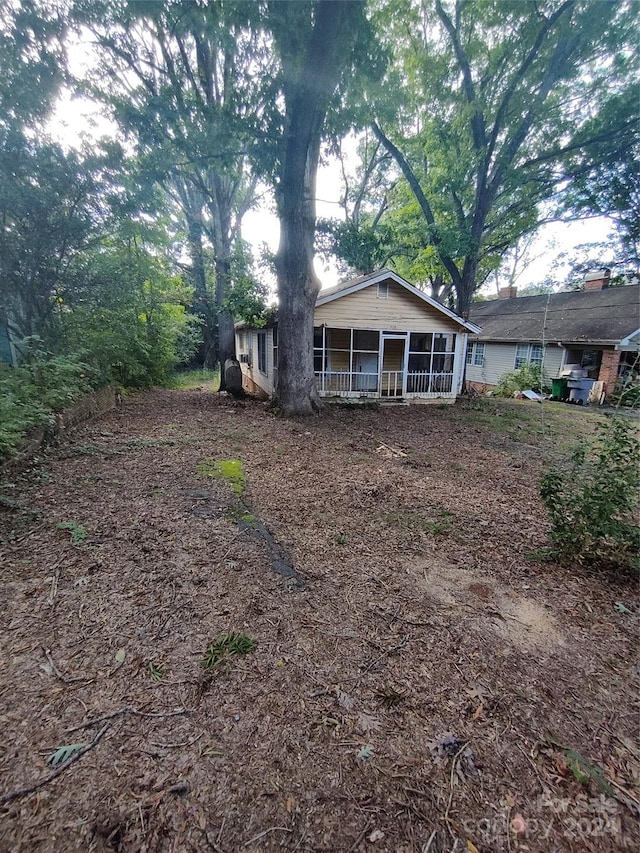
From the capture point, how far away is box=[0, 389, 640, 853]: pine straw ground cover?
145cm

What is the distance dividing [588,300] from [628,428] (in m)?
19.3

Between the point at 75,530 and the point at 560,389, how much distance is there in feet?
57.1

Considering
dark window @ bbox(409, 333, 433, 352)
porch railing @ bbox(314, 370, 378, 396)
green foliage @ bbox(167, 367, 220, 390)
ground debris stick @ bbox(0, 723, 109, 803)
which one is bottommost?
ground debris stick @ bbox(0, 723, 109, 803)

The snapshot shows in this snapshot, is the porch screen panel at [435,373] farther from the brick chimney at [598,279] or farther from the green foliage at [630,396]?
the brick chimney at [598,279]

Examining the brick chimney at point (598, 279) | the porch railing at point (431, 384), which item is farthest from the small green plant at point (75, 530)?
the brick chimney at point (598, 279)

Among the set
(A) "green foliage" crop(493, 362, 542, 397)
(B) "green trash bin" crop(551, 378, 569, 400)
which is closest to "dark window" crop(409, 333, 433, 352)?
(A) "green foliage" crop(493, 362, 542, 397)

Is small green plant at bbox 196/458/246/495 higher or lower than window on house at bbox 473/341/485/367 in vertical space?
lower

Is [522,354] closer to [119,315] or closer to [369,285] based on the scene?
[369,285]

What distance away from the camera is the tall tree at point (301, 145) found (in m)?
6.51

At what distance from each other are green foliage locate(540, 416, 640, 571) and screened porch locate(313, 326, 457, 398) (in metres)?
8.75

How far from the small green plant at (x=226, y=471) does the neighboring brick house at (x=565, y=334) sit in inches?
478

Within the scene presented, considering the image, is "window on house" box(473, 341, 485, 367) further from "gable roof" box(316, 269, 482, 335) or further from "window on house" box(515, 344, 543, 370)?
"gable roof" box(316, 269, 482, 335)

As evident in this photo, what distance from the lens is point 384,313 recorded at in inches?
458

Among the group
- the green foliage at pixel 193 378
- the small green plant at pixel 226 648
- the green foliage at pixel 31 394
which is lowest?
the small green plant at pixel 226 648
